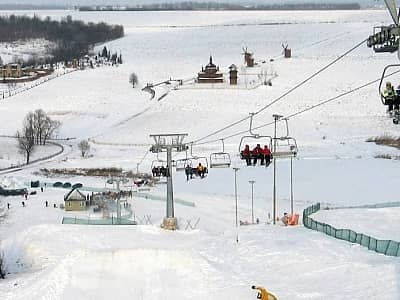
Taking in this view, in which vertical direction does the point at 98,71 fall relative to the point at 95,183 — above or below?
above

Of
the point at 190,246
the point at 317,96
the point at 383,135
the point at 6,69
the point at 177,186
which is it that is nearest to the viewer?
the point at 190,246

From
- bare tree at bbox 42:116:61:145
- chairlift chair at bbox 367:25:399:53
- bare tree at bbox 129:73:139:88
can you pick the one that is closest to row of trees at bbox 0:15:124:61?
bare tree at bbox 129:73:139:88

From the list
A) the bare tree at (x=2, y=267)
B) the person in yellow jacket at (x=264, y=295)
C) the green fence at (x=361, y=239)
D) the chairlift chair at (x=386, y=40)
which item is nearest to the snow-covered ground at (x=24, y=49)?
the bare tree at (x=2, y=267)

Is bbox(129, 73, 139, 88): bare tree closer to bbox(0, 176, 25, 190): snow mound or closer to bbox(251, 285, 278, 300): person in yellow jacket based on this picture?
bbox(0, 176, 25, 190): snow mound

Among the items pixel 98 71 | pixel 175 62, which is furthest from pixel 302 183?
pixel 175 62

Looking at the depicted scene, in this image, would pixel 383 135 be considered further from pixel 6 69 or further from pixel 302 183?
pixel 6 69

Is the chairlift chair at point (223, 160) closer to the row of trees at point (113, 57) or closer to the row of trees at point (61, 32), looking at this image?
the row of trees at point (113, 57)

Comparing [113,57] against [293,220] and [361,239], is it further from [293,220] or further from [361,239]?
[361,239]
